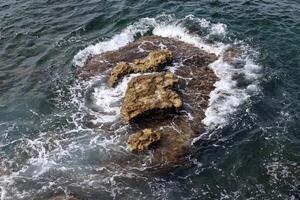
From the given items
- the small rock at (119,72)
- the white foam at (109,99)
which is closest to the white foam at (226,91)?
the white foam at (109,99)

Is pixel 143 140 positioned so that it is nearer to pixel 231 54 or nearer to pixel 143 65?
pixel 143 65

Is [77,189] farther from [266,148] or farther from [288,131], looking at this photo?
[288,131]

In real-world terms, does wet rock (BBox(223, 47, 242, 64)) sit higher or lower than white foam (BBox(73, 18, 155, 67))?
lower

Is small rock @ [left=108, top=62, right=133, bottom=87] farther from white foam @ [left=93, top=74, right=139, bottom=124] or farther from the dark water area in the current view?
the dark water area

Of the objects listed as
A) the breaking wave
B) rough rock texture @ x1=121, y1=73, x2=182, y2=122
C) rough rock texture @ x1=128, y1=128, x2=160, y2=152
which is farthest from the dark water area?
rough rock texture @ x1=121, y1=73, x2=182, y2=122

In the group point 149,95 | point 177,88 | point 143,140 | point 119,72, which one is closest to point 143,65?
point 119,72

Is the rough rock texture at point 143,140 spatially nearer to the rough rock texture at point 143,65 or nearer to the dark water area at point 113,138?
the dark water area at point 113,138

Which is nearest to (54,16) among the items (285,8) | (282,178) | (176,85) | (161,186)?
(176,85)
